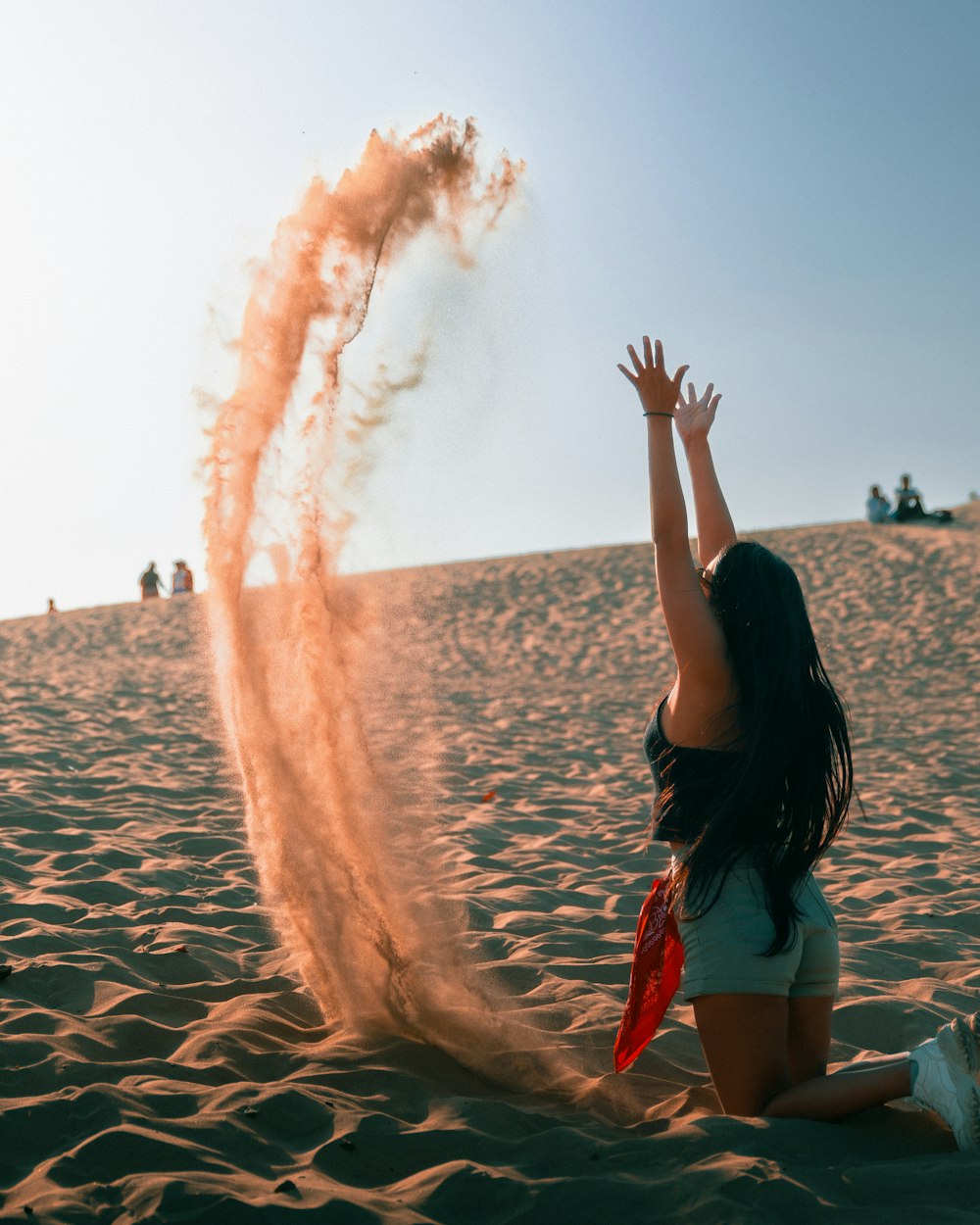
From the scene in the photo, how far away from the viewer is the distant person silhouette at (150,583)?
23250 mm

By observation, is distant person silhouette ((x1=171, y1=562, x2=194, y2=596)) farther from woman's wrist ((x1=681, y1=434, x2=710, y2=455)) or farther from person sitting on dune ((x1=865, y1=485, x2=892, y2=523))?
woman's wrist ((x1=681, y1=434, x2=710, y2=455))

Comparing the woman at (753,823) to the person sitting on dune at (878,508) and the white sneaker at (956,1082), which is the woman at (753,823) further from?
the person sitting on dune at (878,508)

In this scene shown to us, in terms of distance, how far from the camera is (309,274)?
3.59m

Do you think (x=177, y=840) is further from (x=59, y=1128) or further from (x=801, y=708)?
(x=801, y=708)

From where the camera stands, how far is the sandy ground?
A: 2400mm

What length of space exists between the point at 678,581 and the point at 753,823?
674 millimetres

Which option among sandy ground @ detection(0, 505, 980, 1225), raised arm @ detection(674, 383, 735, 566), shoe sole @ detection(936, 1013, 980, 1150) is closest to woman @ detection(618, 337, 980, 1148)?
shoe sole @ detection(936, 1013, 980, 1150)

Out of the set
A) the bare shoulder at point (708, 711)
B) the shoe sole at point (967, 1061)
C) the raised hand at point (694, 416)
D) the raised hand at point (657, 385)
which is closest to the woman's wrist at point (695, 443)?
the raised hand at point (694, 416)

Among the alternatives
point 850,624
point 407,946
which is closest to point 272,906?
point 407,946

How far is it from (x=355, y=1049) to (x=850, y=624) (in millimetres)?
13190

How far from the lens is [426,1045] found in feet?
11.4

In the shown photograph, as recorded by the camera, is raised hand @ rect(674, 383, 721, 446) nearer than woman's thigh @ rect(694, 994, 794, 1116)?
No

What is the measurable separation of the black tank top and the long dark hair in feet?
0.15

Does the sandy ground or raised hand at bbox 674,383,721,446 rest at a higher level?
raised hand at bbox 674,383,721,446
